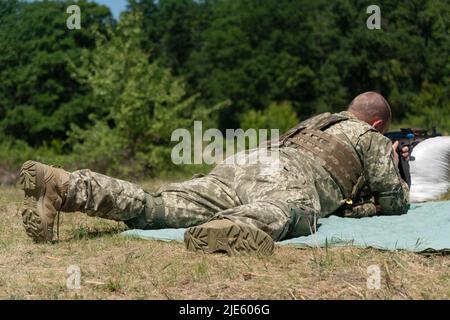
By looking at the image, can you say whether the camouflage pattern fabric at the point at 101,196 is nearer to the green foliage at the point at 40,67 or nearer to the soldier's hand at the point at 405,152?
the soldier's hand at the point at 405,152

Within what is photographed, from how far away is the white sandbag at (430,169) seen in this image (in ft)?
25.1

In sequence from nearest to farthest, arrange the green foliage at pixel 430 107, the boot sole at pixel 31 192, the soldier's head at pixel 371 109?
1. the boot sole at pixel 31 192
2. the soldier's head at pixel 371 109
3. the green foliage at pixel 430 107

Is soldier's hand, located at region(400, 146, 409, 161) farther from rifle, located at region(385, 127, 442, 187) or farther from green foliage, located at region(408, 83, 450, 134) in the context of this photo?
green foliage, located at region(408, 83, 450, 134)

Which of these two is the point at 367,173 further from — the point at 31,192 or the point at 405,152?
the point at 31,192

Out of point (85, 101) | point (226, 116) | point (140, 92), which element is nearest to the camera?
point (140, 92)

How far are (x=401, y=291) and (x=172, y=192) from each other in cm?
234

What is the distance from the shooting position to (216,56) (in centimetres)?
5122

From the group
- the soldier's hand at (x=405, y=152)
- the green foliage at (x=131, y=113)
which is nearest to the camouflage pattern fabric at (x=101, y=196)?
the soldier's hand at (x=405, y=152)

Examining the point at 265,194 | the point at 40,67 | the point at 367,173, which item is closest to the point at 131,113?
the point at 40,67

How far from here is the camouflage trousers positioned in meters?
4.81

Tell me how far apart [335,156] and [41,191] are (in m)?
2.30

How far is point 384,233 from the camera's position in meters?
5.38

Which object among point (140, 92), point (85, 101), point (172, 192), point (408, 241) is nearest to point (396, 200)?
point (408, 241)
